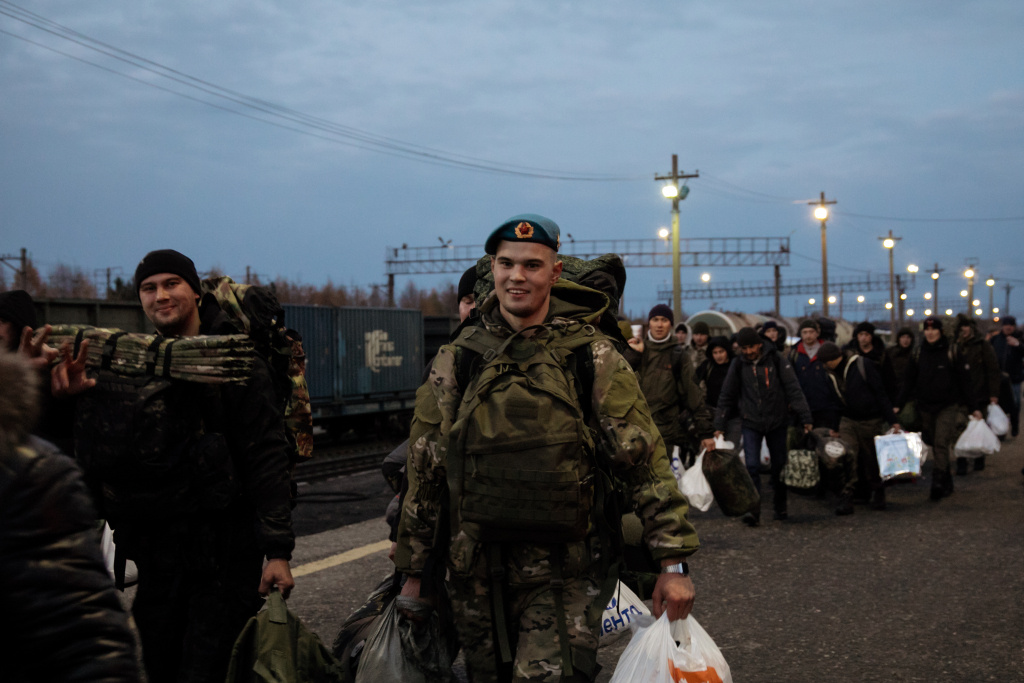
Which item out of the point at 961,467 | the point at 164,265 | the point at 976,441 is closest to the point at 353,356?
the point at 961,467

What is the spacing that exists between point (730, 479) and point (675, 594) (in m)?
4.67

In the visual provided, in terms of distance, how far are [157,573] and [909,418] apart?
894 cm

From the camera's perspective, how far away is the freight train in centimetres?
1736

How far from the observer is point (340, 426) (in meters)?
21.4

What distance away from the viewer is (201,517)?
314 cm

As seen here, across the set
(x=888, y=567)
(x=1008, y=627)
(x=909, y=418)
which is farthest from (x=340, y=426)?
(x=1008, y=627)

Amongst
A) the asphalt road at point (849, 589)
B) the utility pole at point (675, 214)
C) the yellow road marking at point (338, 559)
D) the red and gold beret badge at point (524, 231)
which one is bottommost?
the asphalt road at point (849, 589)

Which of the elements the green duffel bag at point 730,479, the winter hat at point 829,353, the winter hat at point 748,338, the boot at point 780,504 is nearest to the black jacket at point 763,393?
the winter hat at point 748,338

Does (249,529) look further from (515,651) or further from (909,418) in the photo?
(909,418)

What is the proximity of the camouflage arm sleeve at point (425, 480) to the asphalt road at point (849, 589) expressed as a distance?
7.55 ft

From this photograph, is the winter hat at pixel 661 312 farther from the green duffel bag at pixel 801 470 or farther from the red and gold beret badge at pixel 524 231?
the red and gold beret badge at pixel 524 231

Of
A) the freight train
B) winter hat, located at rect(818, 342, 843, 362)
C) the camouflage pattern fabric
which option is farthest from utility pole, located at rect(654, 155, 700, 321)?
the camouflage pattern fabric

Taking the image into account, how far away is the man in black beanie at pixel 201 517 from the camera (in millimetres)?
3008

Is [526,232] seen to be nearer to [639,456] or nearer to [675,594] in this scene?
[639,456]
